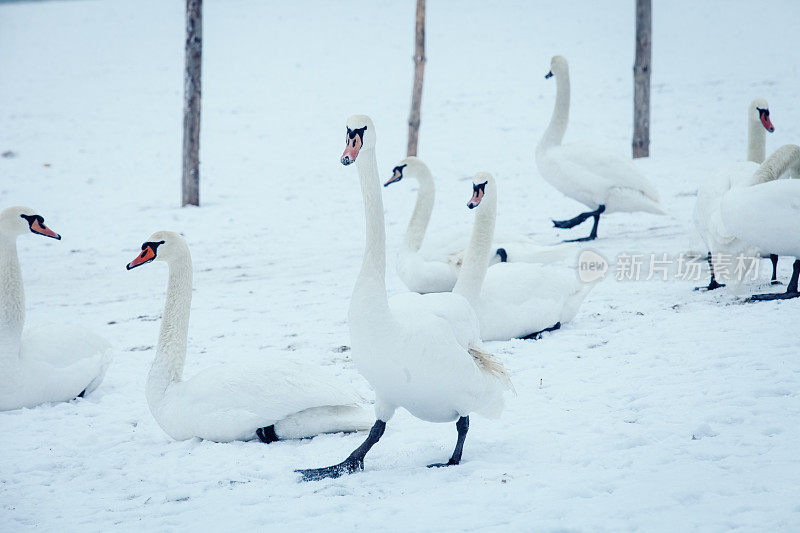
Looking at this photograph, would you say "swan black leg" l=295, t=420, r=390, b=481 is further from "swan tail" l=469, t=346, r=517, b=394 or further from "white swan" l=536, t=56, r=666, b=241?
"white swan" l=536, t=56, r=666, b=241

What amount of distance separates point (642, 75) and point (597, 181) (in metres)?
5.30

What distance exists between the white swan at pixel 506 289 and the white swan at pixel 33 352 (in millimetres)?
2500

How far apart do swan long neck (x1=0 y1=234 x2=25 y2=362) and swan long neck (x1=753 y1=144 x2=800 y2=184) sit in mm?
5363

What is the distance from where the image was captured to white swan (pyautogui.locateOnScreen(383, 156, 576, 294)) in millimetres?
6910

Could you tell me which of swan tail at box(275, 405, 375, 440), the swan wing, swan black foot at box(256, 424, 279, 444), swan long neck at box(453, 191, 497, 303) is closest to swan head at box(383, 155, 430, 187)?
swan long neck at box(453, 191, 497, 303)

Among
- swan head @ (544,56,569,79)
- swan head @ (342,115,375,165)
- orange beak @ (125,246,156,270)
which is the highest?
swan head @ (544,56,569,79)

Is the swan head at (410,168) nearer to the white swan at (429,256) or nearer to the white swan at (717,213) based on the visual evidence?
the white swan at (429,256)

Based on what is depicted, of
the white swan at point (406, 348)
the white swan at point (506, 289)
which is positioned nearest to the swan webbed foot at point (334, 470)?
the white swan at point (406, 348)

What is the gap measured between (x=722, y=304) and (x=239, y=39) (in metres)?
24.2

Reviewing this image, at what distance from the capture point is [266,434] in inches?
168

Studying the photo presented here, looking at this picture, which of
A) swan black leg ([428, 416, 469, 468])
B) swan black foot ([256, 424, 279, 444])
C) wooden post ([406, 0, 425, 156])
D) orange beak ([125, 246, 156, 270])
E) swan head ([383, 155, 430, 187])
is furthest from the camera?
wooden post ([406, 0, 425, 156])

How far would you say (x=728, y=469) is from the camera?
330 centimetres

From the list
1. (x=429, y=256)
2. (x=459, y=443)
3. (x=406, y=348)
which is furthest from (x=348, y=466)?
(x=429, y=256)

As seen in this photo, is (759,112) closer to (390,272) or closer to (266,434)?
(390,272)
